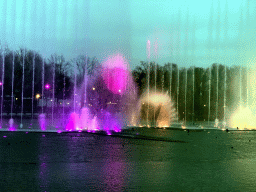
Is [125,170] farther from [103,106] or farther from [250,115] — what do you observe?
[250,115]

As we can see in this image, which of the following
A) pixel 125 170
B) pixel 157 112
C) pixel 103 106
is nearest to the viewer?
pixel 125 170

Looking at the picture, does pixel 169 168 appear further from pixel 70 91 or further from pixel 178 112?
pixel 70 91

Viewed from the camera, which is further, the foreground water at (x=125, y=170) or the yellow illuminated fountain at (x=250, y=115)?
the yellow illuminated fountain at (x=250, y=115)

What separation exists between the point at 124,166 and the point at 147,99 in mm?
32698

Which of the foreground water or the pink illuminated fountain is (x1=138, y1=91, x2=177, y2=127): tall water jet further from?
the foreground water

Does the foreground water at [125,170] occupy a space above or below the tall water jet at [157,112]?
below

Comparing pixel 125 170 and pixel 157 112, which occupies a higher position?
pixel 157 112

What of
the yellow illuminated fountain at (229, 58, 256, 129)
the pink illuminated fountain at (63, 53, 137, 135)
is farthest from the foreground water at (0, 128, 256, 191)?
the yellow illuminated fountain at (229, 58, 256, 129)

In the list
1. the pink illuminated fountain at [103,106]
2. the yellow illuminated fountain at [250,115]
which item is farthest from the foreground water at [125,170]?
the yellow illuminated fountain at [250,115]

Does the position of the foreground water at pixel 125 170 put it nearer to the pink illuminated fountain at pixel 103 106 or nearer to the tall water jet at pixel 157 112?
the pink illuminated fountain at pixel 103 106

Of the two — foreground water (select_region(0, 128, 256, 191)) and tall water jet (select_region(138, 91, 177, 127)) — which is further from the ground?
tall water jet (select_region(138, 91, 177, 127))

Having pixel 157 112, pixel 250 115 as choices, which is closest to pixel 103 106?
pixel 157 112

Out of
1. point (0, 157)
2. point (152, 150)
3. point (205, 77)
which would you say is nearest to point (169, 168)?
point (152, 150)

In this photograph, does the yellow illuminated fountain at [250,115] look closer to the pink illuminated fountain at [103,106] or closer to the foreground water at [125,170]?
the pink illuminated fountain at [103,106]
